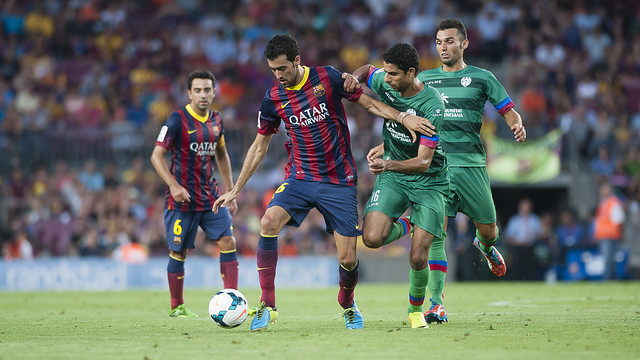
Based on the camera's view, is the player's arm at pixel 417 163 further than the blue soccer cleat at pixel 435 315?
No

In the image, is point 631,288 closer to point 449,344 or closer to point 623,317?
point 623,317

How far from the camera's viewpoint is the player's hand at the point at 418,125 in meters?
7.51

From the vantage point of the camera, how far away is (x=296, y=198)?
794 centimetres

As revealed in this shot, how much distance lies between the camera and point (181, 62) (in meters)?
25.0

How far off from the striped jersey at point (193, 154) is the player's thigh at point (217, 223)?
0.36 ft

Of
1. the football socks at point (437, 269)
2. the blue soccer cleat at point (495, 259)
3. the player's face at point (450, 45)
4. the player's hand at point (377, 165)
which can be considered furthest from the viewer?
the blue soccer cleat at point (495, 259)

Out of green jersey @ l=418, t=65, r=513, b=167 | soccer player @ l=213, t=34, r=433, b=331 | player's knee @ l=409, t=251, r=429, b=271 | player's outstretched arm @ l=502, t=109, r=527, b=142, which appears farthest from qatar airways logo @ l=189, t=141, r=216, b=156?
player's outstretched arm @ l=502, t=109, r=527, b=142

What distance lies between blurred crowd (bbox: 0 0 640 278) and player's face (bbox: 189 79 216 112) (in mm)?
9666

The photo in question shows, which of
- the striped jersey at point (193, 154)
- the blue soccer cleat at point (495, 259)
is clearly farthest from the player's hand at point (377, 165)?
the striped jersey at point (193, 154)

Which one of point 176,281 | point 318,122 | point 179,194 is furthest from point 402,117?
point 176,281

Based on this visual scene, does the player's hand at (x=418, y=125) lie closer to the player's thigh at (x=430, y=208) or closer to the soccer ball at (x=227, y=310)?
the player's thigh at (x=430, y=208)

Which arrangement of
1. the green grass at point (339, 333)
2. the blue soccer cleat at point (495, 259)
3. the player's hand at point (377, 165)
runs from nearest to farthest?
the green grass at point (339, 333), the player's hand at point (377, 165), the blue soccer cleat at point (495, 259)

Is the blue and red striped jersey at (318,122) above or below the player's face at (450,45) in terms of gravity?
below

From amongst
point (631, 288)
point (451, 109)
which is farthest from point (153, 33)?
point (451, 109)
